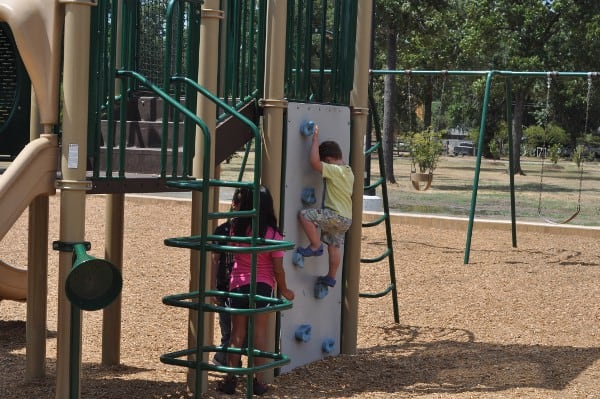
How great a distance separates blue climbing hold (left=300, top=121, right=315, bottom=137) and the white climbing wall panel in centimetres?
2

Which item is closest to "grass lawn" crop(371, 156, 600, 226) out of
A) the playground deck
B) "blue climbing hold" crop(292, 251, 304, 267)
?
the playground deck

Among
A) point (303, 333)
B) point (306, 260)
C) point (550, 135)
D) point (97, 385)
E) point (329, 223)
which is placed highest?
point (550, 135)

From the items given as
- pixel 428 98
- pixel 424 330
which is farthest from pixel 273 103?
pixel 428 98

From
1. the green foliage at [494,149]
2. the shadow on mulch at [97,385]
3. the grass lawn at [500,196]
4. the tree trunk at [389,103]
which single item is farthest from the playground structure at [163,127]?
the green foliage at [494,149]

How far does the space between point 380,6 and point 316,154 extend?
61.7 feet

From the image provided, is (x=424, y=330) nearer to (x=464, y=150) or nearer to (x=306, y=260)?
(x=306, y=260)

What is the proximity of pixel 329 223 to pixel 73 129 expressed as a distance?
2.25m

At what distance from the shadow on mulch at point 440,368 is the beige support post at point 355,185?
0.69 ft

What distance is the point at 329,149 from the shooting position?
20.1 feet

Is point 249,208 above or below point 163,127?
below

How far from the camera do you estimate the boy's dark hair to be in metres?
6.12

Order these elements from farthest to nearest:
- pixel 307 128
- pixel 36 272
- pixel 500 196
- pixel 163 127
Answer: pixel 500 196, pixel 307 128, pixel 36 272, pixel 163 127

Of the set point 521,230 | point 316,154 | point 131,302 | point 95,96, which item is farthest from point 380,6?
point 95,96

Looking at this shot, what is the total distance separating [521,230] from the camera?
13.9 m
